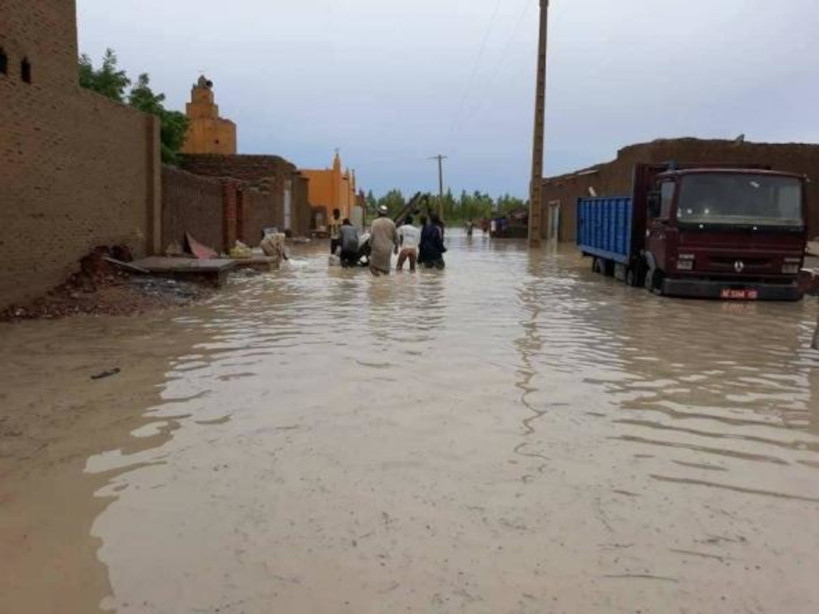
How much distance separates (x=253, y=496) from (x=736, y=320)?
927cm

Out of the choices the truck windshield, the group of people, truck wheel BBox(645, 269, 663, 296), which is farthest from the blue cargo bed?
the group of people

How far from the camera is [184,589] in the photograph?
3240 mm

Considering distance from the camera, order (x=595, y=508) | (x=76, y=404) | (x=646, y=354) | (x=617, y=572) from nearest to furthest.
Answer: (x=617, y=572) < (x=595, y=508) < (x=76, y=404) < (x=646, y=354)

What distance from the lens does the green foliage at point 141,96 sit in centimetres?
2942

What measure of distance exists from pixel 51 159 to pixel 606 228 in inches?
497

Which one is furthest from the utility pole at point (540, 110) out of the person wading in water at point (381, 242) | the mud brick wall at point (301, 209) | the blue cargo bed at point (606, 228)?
the person wading in water at point (381, 242)

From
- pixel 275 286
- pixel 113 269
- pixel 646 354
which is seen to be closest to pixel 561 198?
pixel 275 286

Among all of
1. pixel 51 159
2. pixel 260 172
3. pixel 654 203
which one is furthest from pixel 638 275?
pixel 260 172

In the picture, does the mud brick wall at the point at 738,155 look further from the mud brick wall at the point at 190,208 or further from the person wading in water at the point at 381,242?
the mud brick wall at the point at 190,208

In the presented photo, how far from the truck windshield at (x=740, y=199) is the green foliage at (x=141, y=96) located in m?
21.0

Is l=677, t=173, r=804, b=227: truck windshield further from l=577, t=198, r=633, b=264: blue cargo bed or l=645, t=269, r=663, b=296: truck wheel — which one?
l=577, t=198, r=633, b=264: blue cargo bed

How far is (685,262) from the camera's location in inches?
543

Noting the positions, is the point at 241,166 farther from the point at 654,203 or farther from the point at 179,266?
the point at 654,203

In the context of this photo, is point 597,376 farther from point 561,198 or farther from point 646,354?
point 561,198
